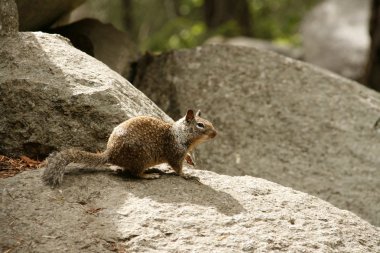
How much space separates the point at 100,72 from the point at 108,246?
2.28m

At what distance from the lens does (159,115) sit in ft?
20.3

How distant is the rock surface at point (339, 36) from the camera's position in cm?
1395

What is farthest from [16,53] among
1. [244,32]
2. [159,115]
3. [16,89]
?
[244,32]

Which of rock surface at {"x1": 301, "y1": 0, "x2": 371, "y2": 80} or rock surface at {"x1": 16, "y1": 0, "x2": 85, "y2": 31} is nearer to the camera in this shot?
rock surface at {"x1": 16, "y1": 0, "x2": 85, "y2": 31}

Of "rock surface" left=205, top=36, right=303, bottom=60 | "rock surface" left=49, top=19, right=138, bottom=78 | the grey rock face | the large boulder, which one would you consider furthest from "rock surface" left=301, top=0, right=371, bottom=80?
the grey rock face

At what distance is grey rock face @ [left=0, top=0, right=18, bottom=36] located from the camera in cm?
620

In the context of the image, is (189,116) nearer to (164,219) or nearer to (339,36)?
(164,219)

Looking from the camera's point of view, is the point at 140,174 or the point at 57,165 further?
the point at 140,174

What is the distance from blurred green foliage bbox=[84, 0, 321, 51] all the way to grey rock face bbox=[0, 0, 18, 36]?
9.59 metres

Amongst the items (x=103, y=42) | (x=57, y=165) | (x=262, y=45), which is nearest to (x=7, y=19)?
(x=57, y=165)

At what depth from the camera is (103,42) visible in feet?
28.7

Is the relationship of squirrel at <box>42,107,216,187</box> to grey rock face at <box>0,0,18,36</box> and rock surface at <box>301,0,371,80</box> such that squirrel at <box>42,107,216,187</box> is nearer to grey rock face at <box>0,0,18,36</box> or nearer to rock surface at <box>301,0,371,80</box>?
grey rock face at <box>0,0,18,36</box>

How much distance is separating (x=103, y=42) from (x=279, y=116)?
2784mm

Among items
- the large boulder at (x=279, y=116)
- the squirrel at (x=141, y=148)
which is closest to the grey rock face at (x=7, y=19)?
the squirrel at (x=141, y=148)
